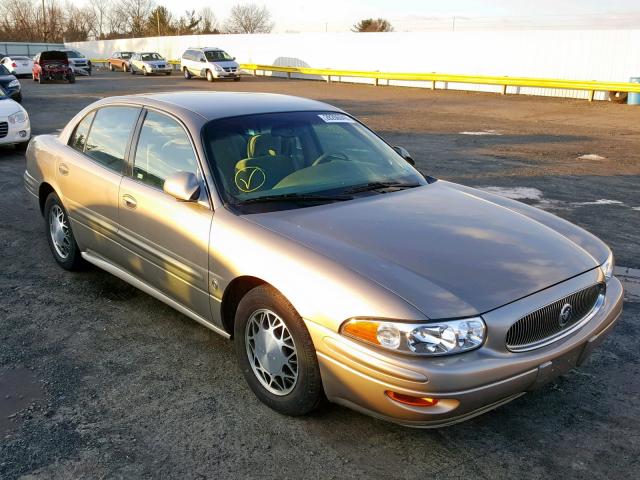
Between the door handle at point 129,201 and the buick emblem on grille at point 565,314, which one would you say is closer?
the buick emblem on grille at point 565,314

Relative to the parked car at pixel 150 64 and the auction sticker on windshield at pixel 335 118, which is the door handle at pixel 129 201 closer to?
the auction sticker on windshield at pixel 335 118

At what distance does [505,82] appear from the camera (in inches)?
1040

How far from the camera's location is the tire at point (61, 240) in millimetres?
5152

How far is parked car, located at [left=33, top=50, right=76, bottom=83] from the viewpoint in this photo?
3288cm

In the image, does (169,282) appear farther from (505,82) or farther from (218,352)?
(505,82)

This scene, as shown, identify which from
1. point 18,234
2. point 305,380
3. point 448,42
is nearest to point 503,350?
point 305,380

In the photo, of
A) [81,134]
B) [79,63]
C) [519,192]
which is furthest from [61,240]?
[79,63]

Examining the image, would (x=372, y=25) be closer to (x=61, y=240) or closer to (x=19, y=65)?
(x=19, y=65)

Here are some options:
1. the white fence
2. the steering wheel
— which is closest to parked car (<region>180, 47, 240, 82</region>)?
the white fence

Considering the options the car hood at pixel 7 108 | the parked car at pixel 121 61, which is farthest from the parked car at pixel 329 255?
the parked car at pixel 121 61

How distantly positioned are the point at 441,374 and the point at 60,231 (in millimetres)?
3902

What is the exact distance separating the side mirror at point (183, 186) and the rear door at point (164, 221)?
0.05m

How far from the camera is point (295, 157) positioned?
407 centimetres

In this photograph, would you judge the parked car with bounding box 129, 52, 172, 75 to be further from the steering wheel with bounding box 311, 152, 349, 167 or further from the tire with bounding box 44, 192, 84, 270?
the steering wheel with bounding box 311, 152, 349, 167
